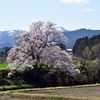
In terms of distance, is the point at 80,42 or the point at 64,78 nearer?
the point at 64,78

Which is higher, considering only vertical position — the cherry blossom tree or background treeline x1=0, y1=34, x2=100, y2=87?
the cherry blossom tree

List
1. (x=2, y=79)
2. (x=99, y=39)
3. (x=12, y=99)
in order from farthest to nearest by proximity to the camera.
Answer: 1. (x=99, y=39)
2. (x=2, y=79)
3. (x=12, y=99)

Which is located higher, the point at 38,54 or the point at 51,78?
the point at 38,54

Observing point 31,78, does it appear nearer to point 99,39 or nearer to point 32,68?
point 32,68

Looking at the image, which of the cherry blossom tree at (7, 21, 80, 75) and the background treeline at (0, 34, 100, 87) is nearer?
the background treeline at (0, 34, 100, 87)

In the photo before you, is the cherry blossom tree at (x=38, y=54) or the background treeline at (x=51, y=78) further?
the cherry blossom tree at (x=38, y=54)

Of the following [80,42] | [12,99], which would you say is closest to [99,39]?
[80,42]

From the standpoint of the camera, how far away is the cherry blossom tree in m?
37.7

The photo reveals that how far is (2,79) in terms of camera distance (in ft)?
119

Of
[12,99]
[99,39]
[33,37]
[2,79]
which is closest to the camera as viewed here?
[12,99]

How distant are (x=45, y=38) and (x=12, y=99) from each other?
1957 centimetres

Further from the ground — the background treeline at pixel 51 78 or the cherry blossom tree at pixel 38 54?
the cherry blossom tree at pixel 38 54

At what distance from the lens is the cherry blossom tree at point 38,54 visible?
3766 cm

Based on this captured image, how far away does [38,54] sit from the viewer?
3794cm
